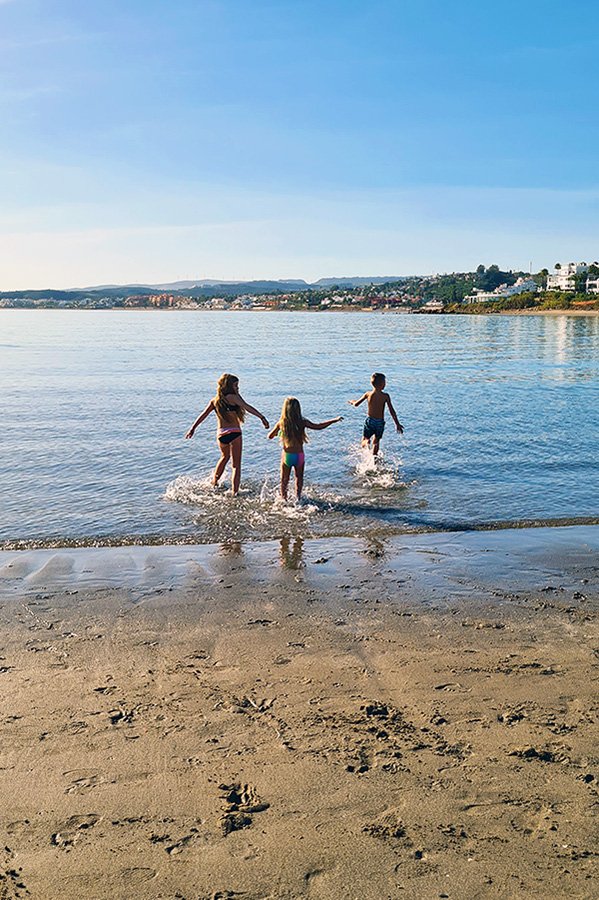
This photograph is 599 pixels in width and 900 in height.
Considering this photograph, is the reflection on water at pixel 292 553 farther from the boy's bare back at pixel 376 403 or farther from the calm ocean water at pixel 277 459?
the boy's bare back at pixel 376 403

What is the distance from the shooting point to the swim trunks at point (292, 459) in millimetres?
11781

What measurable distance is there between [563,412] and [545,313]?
147m

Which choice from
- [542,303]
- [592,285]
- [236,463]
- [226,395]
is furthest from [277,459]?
[592,285]

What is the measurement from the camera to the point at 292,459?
38.7 ft

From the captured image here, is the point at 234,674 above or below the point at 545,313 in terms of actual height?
below

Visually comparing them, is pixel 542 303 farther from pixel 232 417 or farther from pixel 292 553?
pixel 292 553

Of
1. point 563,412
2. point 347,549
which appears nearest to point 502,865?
point 347,549

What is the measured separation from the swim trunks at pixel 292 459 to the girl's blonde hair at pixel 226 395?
4.07ft

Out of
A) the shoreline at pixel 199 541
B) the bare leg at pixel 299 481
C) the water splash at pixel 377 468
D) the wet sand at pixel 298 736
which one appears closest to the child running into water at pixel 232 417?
the bare leg at pixel 299 481

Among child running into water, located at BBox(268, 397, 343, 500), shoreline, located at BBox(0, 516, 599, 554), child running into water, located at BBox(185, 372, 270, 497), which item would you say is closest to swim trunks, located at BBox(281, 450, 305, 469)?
child running into water, located at BBox(268, 397, 343, 500)

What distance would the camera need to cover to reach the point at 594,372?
3941 centimetres

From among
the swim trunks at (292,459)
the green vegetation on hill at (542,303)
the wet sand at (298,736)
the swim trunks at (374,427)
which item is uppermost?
the green vegetation on hill at (542,303)

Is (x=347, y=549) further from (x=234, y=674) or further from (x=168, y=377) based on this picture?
(x=168, y=377)

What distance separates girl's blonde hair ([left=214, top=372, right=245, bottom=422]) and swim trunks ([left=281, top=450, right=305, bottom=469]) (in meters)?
1.24
